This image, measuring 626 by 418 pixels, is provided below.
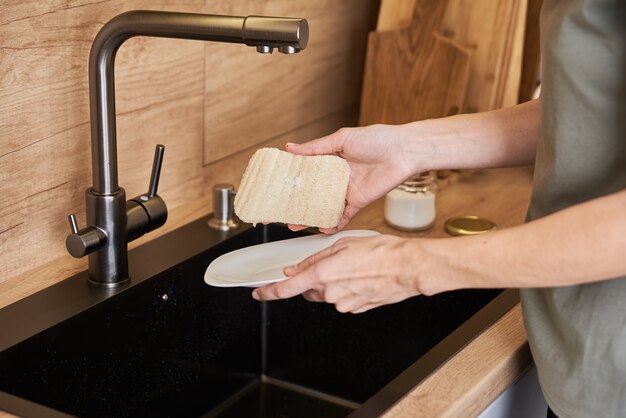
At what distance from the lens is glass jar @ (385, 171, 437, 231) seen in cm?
155

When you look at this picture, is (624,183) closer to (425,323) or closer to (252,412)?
(425,323)

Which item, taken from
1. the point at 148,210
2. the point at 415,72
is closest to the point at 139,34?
the point at 148,210

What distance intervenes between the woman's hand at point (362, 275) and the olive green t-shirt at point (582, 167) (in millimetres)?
177

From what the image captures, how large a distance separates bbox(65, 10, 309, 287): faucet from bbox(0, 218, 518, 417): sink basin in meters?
0.06

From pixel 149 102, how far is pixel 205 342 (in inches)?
14.8

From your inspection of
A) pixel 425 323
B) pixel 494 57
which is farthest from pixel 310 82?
pixel 425 323

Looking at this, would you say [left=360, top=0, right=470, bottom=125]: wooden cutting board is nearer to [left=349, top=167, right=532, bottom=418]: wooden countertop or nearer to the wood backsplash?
the wood backsplash

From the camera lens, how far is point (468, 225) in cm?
156

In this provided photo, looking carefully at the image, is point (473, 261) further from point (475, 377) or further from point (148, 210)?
point (148, 210)

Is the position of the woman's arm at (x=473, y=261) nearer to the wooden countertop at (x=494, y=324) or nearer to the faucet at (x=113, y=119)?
the wooden countertop at (x=494, y=324)

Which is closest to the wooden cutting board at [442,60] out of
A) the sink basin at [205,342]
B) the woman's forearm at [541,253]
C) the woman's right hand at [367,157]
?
the sink basin at [205,342]

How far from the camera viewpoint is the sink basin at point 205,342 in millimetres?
1185

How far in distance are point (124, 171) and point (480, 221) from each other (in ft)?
1.91

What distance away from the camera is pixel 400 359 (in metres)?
1.47
